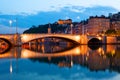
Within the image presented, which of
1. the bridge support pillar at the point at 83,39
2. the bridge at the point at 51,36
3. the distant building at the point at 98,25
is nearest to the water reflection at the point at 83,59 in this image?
the bridge at the point at 51,36

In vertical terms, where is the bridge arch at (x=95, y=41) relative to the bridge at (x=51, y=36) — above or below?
below

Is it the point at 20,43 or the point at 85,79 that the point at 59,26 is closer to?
the point at 20,43

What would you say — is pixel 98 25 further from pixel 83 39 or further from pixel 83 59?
pixel 83 59

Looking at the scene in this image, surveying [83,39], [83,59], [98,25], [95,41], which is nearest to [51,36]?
[83,39]

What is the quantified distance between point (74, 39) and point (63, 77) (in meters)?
34.6

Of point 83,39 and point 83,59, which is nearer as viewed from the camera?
point 83,59

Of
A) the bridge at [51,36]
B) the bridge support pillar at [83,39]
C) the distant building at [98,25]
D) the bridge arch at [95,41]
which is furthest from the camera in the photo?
the distant building at [98,25]

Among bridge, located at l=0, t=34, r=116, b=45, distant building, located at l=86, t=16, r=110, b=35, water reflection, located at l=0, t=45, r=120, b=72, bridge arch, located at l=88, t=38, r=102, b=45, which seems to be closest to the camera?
water reflection, located at l=0, t=45, r=120, b=72

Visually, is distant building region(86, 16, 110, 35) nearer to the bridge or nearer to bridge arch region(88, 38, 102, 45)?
bridge arch region(88, 38, 102, 45)

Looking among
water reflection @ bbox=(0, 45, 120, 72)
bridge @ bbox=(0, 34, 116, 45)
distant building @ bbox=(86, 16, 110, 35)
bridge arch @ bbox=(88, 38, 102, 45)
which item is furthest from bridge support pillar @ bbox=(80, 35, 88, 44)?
distant building @ bbox=(86, 16, 110, 35)

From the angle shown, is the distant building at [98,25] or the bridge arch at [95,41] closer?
the bridge arch at [95,41]

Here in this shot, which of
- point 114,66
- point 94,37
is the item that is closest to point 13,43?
point 94,37

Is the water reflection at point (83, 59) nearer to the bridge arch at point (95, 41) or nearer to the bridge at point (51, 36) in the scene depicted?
the bridge at point (51, 36)

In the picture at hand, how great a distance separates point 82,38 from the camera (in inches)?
1989
